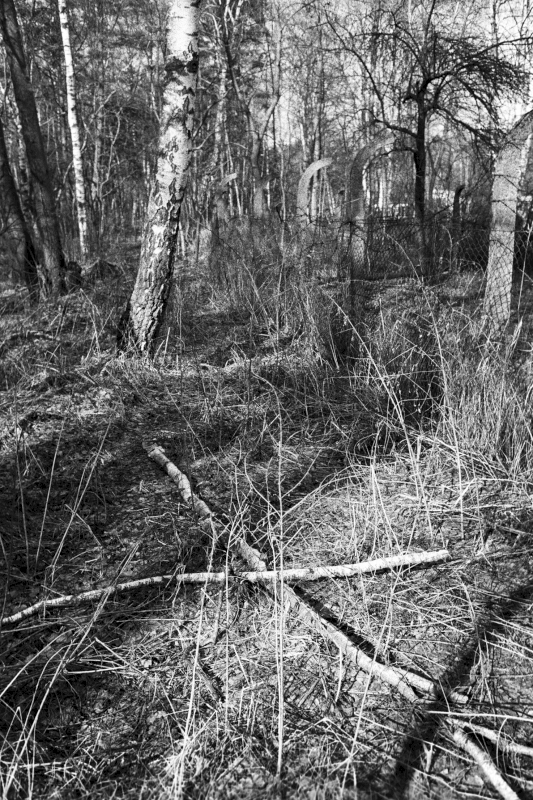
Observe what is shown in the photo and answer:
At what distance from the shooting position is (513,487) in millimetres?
2301

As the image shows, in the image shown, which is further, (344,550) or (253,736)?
(344,550)

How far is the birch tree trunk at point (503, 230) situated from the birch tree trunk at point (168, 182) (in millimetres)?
2386

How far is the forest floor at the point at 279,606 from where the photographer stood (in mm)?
1292

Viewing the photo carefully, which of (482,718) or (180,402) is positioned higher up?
(180,402)

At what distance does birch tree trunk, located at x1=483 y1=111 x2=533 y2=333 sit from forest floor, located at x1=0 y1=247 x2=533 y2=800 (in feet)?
3.84

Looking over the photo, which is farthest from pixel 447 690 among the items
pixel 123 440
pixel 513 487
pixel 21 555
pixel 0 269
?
pixel 0 269

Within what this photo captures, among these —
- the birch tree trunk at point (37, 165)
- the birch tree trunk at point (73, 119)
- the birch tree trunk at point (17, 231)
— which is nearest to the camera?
the birch tree trunk at point (37, 165)

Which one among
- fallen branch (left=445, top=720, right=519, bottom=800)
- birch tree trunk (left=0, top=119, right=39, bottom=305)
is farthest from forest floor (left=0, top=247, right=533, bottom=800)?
birch tree trunk (left=0, top=119, right=39, bottom=305)

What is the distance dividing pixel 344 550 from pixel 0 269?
21.5 ft

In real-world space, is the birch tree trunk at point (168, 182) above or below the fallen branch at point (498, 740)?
above

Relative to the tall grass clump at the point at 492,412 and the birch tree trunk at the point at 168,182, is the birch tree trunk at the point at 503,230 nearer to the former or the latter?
the tall grass clump at the point at 492,412

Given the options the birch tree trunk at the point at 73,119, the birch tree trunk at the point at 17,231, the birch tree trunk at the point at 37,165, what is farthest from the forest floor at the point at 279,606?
the birch tree trunk at the point at 73,119

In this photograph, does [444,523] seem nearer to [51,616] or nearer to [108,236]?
[51,616]

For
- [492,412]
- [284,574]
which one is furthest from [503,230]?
[284,574]
